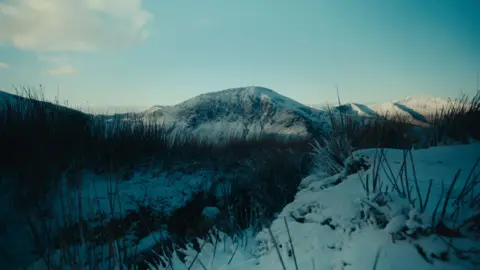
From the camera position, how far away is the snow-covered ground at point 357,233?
0.98 m

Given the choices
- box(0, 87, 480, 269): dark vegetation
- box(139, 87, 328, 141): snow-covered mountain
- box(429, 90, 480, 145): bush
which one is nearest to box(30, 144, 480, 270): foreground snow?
box(0, 87, 480, 269): dark vegetation

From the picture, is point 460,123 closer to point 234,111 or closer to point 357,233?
point 357,233

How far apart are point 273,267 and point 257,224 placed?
1020 millimetres

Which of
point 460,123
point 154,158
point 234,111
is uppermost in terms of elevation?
point 234,111

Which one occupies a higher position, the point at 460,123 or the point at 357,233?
the point at 460,123

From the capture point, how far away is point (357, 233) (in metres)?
1.24

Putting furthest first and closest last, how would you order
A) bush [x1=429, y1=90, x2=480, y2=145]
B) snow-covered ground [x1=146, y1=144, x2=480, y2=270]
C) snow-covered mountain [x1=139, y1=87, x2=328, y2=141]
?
snow-covered mountain [x1=139, y1=87, x2=328, y2=141] → bush [x1=429, y1=90, x2=480, y2=145] → snow-covered ground [x1=146, y1=144, x2=480, y2=270]

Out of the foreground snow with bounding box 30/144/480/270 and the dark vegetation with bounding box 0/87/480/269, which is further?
the dark vegetation with bounding box 0/87/480/269

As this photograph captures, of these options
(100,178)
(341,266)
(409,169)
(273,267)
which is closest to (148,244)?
(100,178)

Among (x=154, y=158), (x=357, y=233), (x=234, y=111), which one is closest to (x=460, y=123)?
(x=357, y=233)

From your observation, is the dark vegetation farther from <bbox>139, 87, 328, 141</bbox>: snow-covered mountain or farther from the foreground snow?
<bbox>139, 87, 328, 141</bbox>: snow-covered mountain

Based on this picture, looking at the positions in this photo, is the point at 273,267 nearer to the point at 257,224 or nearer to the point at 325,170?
the point at 257,224

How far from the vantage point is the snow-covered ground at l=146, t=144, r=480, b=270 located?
0.98 metres

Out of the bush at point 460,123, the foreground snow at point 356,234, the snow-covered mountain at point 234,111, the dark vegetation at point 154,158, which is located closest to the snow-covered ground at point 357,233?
the foreground snow at point 356,234
